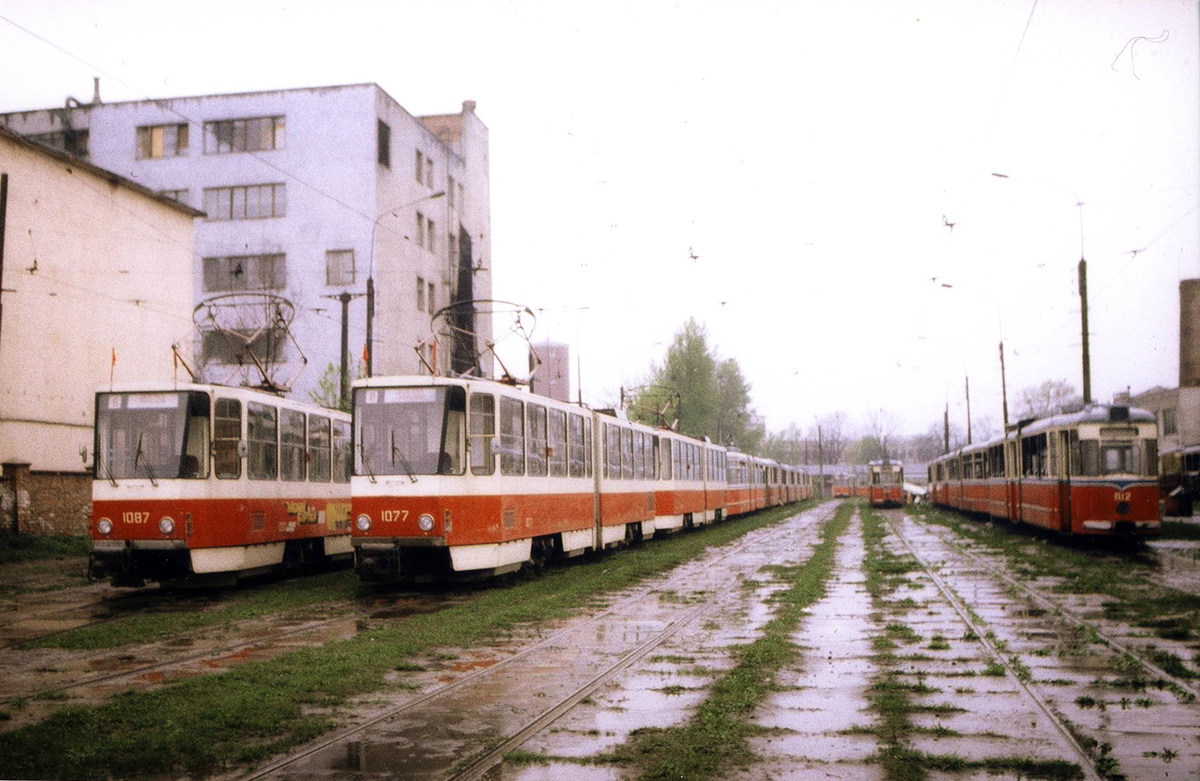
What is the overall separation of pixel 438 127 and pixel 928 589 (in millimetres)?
45666

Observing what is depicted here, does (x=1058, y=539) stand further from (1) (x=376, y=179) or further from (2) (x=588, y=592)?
(1) (x=376, y=179)

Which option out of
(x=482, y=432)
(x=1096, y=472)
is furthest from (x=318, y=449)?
(x=1096, y=472)

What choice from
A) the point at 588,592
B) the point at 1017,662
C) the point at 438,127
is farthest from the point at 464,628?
the point at 438,127

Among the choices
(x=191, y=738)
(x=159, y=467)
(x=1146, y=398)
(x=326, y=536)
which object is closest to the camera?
(x=191, y=738)

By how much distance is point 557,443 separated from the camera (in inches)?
752

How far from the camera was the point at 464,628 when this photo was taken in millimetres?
11734

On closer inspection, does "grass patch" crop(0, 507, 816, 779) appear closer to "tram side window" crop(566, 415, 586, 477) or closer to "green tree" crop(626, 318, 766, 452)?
"tram side window" crop(566, 415, 586, 477)

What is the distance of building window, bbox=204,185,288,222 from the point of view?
4647cm

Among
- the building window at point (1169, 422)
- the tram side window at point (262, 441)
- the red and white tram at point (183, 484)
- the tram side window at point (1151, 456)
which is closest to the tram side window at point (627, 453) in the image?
the tram side window at point (262, 441)

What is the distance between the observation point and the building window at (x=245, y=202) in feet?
152

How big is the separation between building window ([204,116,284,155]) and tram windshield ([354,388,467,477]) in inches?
1348

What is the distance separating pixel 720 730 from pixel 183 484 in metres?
10.9

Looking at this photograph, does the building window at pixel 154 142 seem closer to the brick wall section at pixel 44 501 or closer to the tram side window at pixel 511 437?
the brick wall section at pixel 44 501

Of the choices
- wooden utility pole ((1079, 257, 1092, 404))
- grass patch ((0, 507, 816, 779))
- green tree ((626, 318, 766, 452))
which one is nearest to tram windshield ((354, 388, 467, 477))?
grass patch ((0, 507, 816, 779))
